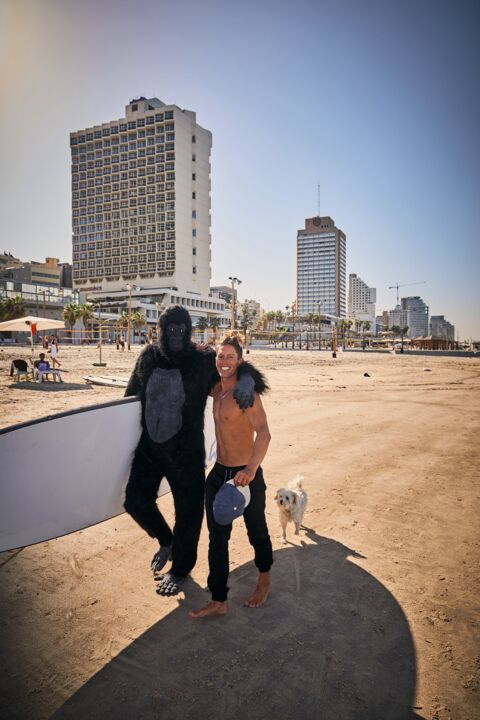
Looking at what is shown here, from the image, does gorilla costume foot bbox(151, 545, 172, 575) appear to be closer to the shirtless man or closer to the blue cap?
the shirtless man

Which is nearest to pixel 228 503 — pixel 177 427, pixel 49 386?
pixel 177 427

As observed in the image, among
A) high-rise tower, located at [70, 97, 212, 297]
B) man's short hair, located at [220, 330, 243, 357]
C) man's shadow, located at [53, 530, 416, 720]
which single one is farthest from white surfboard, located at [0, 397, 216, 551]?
high-rise tower, located at [70, 97, 212, 297]

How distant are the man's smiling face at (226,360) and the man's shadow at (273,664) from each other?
1.86 meters

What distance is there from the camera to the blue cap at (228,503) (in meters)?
2.58

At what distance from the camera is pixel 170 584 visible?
3094mm

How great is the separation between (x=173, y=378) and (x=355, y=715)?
2.36m

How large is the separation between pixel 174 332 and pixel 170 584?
2.10 m

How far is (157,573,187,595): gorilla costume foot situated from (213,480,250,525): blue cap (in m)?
0.93

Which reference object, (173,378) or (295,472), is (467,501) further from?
(173,378)

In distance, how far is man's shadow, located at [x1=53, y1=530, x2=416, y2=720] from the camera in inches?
81.9

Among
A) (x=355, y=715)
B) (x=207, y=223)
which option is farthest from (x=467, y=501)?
(x=207, y=223)

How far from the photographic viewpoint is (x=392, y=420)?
9547 mm

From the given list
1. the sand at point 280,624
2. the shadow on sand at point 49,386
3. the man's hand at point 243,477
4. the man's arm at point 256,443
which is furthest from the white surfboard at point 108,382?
the man's hand at point 243,477

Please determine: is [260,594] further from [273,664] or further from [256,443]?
[256,443]
